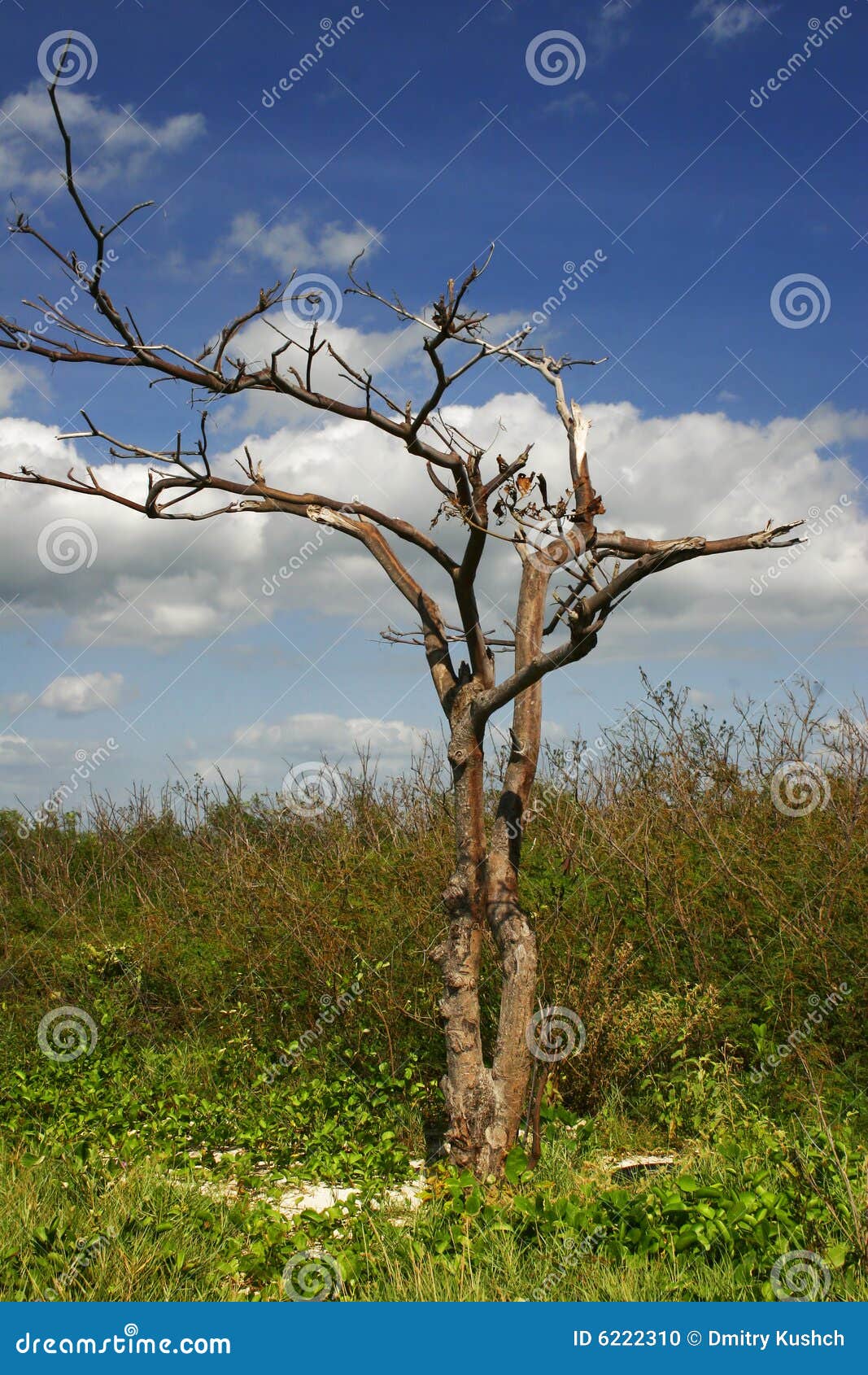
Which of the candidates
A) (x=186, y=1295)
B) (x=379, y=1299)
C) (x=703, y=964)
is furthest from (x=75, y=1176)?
(x=703, y=964)

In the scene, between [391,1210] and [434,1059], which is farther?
[434,1059]

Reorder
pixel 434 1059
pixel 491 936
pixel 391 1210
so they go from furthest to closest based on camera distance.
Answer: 1. pixel 434 1059
2. pixel 491 936
3. pixel 391 1210

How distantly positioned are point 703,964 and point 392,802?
3851 millimetres

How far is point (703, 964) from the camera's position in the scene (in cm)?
700

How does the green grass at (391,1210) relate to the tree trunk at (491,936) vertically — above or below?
below

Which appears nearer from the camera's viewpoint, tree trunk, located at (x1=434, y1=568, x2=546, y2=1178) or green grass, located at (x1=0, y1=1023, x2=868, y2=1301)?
green grass, located at (x1=0, y1=1023, x2=868, y2=1301)

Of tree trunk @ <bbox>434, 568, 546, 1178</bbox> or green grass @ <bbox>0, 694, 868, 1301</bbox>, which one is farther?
tree trunk @ <bbox>434, 568, 546, 1178</bbox>

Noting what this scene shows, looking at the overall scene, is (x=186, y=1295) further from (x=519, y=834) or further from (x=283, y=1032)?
(x=283, y=1032)

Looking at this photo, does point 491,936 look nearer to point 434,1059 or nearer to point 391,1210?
point 391,1210

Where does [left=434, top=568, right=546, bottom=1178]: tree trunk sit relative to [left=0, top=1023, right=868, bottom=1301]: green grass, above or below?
above

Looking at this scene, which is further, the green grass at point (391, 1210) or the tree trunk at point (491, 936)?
the tree trunk at point (491, 936)

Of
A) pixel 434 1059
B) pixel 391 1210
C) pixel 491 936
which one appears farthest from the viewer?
pixel 434 1059

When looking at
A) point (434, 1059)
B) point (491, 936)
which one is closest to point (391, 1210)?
point (491, 936)

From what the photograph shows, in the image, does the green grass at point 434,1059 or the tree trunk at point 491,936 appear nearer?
the green grass at point 434,1059
